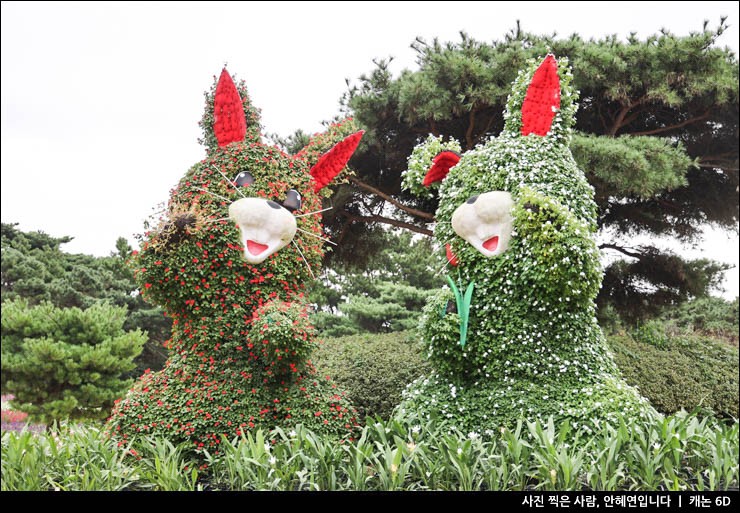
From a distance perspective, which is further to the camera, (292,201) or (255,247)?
(292,201)

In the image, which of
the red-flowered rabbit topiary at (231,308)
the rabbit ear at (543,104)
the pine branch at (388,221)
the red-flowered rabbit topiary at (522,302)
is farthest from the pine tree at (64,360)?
the rabbit ear at (543,104)

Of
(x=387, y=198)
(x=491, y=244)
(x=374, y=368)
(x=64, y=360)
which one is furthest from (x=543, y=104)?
(x=64, y=360)

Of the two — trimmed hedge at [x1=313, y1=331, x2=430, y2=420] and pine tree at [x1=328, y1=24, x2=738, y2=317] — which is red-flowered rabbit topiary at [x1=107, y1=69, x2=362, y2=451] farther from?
pine tree at [x1=328, y1=24, x2=738, y2=317]

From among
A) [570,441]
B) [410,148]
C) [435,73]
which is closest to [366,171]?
[410,148]

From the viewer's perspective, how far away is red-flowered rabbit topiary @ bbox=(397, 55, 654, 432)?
4.10 m

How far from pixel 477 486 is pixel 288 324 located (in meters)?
1.54

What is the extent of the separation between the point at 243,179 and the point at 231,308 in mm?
943

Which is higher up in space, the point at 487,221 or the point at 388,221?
the point at 388,221

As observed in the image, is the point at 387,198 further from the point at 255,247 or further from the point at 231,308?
the point at 231,308

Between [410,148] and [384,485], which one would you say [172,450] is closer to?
[384,485]

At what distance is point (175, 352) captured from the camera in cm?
451

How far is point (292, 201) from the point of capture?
4430 millimetres

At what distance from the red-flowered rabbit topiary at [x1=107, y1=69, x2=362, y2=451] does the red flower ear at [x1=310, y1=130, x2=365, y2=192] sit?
374 mm

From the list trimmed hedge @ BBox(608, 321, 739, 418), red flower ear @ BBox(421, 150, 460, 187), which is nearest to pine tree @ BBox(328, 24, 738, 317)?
trimmed hedge @ BBox(608, 321, 739, 418)
